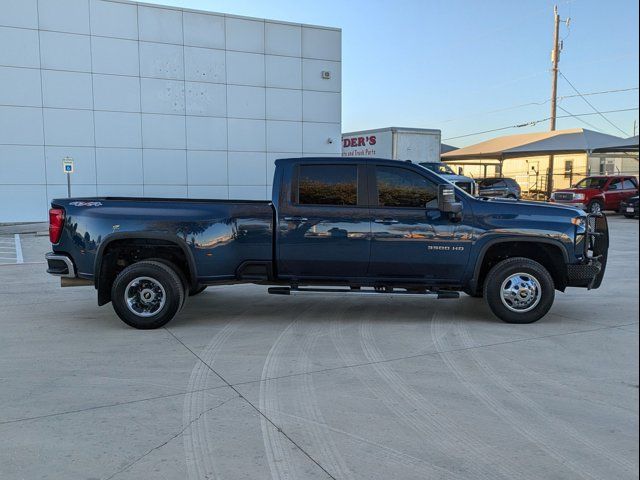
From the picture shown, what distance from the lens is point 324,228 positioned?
21.7 feet

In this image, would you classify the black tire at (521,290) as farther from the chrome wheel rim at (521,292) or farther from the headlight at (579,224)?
the headlight at (579,224)

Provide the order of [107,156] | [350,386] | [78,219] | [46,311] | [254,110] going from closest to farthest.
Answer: [350,386]
[78,219]
[46,311]
[107,156]
[254,110]

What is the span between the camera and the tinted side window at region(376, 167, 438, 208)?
670 centimetres

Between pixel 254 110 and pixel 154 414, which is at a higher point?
pixel 254 110

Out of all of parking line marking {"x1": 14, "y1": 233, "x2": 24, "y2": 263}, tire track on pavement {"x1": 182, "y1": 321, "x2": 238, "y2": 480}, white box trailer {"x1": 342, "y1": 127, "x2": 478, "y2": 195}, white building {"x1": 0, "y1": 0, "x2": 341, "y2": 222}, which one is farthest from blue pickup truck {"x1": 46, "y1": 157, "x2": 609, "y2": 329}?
white box trailer {"x1": 342, "y1": 127, "x2": 478, "y2": 195}

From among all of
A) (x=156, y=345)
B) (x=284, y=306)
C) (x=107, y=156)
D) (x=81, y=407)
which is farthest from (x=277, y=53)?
(x=81, y=407)

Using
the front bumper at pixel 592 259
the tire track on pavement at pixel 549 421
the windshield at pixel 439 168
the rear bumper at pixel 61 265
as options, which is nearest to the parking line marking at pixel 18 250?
the rear bumper at pixel 61 265

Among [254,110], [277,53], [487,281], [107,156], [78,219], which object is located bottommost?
[487,281]

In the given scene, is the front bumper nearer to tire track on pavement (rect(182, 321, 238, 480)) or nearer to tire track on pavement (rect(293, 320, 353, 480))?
tire track on pavement (rect(293, 320, 353, 480))

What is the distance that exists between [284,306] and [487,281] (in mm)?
2894

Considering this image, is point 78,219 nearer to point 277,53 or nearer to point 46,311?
point 46,311

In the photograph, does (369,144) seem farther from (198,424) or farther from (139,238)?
(198,424)

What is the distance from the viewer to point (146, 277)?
653 centimetres

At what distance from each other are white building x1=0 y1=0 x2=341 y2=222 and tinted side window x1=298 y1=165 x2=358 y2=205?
18083 mm
